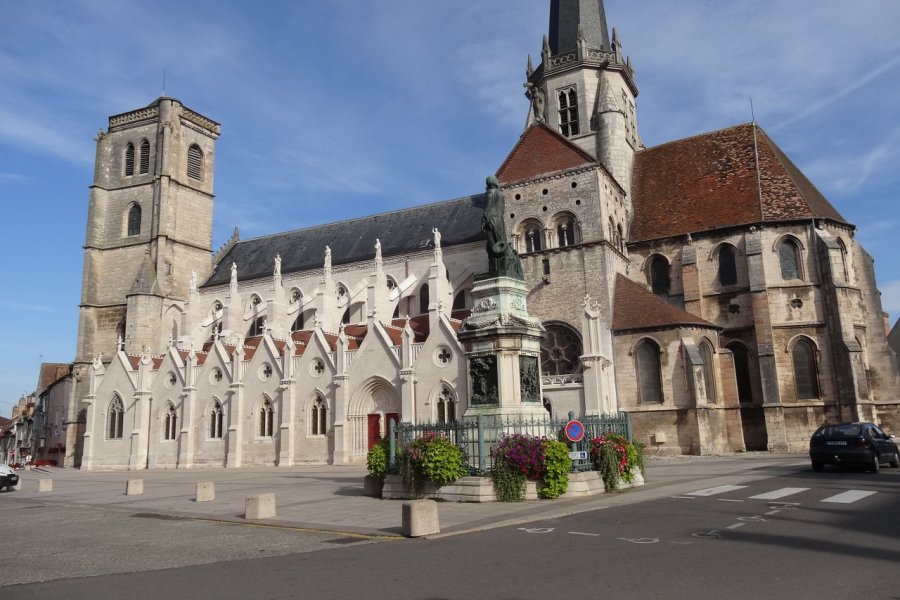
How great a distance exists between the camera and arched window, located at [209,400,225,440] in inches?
1334

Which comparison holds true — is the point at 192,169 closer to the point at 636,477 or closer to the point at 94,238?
the point at 94,238

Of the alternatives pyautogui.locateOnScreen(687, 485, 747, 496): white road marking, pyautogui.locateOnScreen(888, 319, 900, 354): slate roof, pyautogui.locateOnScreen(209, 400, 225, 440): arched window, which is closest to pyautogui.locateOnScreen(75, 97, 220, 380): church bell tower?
pyautogui.locateOnScreen(209, 400, 225, 440): arched window

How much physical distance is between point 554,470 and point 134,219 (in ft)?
135

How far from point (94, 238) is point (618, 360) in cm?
3579

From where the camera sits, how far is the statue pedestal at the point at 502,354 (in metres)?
13.3

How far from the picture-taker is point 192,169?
152 feet

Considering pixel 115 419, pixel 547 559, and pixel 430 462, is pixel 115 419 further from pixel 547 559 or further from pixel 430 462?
pixel 547 559

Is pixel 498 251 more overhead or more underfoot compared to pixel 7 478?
more overhead

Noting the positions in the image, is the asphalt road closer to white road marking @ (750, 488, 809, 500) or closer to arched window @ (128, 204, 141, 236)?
white road marking @ (750, 488, 809, 500)

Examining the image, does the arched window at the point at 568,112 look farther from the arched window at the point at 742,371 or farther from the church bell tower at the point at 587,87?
the arched window at the point at 742,371

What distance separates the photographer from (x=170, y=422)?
36.0 metres

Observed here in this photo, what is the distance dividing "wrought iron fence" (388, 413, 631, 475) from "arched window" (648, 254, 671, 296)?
19.1m

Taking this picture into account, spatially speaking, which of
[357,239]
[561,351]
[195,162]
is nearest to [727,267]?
[561,351]

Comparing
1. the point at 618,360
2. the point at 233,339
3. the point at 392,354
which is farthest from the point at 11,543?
the point at 233,339
